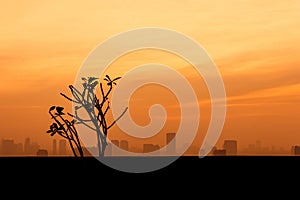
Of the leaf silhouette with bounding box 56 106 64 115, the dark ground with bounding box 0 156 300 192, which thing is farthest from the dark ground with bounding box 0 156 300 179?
the leaf silhouette with bounding box 56 106 64 115

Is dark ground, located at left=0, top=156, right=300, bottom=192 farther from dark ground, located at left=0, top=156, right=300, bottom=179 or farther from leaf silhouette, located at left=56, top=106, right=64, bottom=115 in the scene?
leaf silhouette, located at left=56, top=106, right=64, bottom=115

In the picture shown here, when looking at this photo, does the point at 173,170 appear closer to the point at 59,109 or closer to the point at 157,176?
the point at 157,176

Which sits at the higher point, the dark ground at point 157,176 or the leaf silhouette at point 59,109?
the leaf silhouette at point 59,109

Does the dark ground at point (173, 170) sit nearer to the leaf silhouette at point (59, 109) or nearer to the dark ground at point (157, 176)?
the dark ground at point (157, 176)

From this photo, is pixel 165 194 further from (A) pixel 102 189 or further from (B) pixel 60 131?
(B) pixel 60 131

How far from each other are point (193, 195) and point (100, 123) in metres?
10.7

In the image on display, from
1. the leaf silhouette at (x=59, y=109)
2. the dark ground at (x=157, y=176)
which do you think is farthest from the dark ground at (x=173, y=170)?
the leaf silhouette at (x=59, y=109)

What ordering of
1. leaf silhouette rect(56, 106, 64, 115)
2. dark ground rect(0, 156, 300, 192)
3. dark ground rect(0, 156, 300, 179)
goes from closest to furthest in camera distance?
dark ground rect(0, 156, 300, 192)
dark ground rect(0, 156, 300, 179)
leaf silhouette rect(56, 106, 64, 115)

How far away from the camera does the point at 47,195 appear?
24609mm

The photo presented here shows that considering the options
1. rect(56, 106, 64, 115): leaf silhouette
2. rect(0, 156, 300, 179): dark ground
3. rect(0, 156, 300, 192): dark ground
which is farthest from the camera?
rect(56, 106, 64, 115): leaf silhouette

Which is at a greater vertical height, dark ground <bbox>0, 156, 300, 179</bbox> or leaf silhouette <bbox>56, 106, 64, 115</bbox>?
leaf silhouette <bbox>56, 106, 64, 115</bbox>

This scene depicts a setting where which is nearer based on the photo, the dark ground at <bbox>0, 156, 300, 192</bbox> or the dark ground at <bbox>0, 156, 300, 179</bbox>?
the dark ground at <bbox>0, 156, 300, 192</bbox>

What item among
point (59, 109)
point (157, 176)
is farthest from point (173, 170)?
point (59, 109)

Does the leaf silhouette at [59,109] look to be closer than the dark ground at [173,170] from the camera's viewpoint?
No
